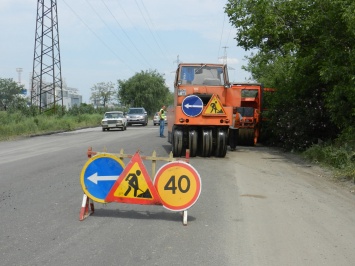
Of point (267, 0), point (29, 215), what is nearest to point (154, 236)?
point (29, 215)

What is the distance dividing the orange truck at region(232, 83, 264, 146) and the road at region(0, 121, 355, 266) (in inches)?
406

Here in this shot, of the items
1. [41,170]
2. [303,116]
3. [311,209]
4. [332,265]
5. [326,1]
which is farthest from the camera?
[303,116]

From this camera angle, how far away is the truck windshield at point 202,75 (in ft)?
52.1

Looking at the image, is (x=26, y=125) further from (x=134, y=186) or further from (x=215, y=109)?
(x=134, y=186)

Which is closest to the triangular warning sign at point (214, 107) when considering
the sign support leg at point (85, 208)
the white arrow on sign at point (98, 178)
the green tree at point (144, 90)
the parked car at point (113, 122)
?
the sign support leg at point (85, 208)

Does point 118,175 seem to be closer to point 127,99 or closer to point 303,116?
point 303,116

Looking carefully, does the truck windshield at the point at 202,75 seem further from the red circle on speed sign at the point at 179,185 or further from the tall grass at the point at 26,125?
the tall grass at the point at 26,125

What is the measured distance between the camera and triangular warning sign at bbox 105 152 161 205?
22.5 feet

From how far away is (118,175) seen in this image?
698cm

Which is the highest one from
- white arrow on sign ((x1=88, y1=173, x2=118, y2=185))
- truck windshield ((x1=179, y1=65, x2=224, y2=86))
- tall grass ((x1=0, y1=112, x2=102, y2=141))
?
truck windshield ((x1=179, y1=65, x2=224, y2=86))

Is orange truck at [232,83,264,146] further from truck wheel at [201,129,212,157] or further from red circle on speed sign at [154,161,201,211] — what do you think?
red circle on speed sign at [154,161,201,211]

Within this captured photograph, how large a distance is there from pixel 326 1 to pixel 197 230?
35.7ft

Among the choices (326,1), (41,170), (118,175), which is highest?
(326,1)

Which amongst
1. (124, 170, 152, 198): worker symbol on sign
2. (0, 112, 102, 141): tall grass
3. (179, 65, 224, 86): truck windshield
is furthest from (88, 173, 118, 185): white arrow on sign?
(0, 112, 102, 141): tall grass
